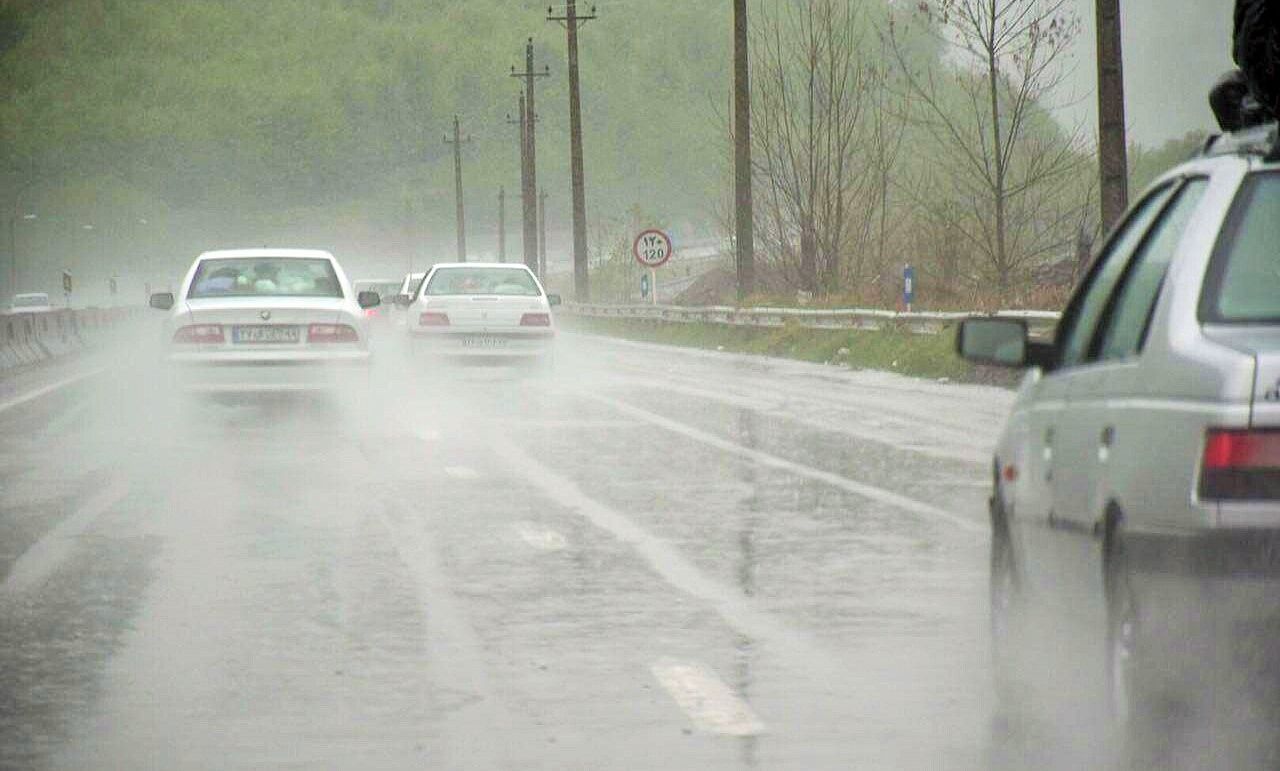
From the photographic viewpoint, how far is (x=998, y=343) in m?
7.29

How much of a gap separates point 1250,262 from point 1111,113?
2437 cm

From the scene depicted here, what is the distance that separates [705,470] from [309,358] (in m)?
8.71

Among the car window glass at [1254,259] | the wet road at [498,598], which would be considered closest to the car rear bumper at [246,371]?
the wet road at [498,598]

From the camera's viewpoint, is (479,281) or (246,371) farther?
(479,281)

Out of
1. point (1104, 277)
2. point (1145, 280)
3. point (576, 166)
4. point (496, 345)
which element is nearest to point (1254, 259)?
point (1145, 280)

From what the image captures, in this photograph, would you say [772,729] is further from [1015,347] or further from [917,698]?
[1015,347]

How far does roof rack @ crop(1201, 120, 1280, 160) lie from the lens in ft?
19.2

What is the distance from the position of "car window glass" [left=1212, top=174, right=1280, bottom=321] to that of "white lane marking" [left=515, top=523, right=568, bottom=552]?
6775mm

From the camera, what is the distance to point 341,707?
780 cm

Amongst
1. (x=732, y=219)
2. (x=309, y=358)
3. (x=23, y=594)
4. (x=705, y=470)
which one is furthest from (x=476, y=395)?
(x=732, y=219)

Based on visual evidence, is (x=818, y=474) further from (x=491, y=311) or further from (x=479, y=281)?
(x=479, y=281)

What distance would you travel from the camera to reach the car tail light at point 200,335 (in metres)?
25.0

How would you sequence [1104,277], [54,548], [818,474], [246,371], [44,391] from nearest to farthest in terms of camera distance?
[1104,277] < [54,548] < [818,474] < [246,371] < [44,391]

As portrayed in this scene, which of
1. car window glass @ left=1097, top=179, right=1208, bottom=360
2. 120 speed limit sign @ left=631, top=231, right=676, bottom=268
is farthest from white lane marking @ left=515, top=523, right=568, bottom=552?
120 speed limit sign @ left=631, top=231, right=676, bottom=268
